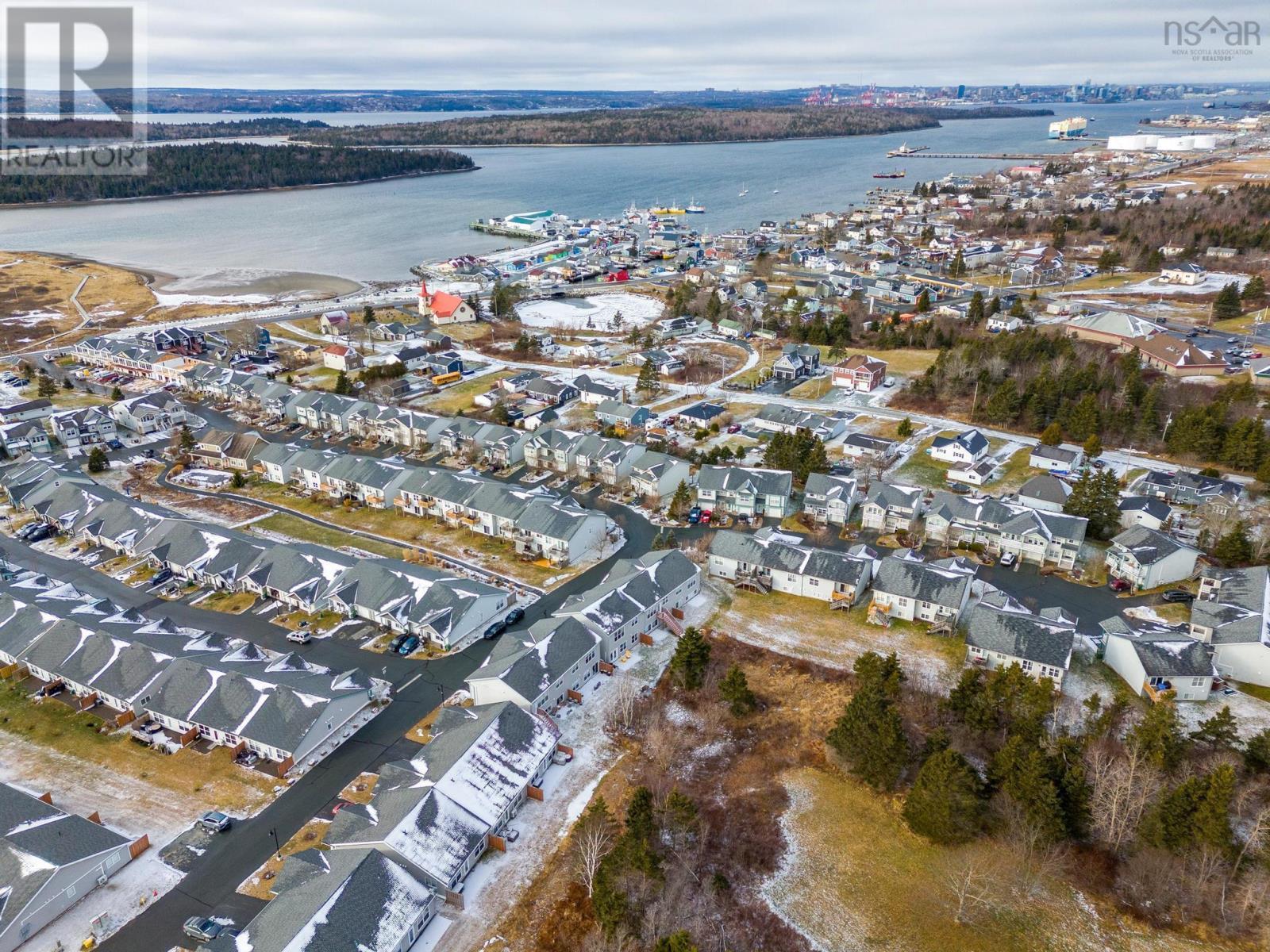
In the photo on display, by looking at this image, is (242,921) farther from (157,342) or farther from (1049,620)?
(157,342)

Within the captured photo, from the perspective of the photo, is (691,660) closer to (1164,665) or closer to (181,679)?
(1164,665)

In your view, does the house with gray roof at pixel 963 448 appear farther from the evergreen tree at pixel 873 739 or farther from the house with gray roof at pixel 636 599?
the evergreen tree at pixel 873 739

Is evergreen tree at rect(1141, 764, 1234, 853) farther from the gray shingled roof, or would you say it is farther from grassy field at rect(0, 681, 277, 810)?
grassy field at rect(0, 681, 277, 810)

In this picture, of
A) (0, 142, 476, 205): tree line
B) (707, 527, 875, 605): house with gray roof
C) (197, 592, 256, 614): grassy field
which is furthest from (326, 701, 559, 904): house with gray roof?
(0, 142, 476, 205): tree line

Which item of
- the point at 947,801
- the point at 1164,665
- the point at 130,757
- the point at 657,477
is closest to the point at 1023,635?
the point at 1164,665

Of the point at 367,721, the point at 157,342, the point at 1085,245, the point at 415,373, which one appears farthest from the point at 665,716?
the point at 1085,245
